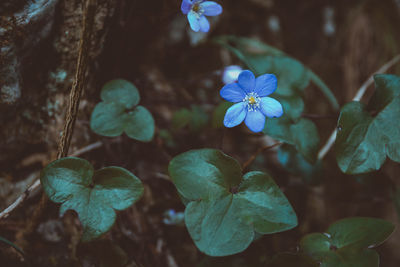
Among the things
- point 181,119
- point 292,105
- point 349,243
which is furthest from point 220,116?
point 349,243

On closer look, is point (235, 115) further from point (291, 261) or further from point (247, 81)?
point (291, 261)

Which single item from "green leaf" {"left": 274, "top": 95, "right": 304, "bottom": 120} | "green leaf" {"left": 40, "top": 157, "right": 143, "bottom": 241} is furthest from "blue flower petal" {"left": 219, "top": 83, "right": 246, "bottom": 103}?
"green leaf" {"left": 40, "top": 157, "right": 143, "bottom": 241}

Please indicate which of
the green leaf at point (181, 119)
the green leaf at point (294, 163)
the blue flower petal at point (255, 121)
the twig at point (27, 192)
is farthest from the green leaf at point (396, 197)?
the twig at point (27, 192)

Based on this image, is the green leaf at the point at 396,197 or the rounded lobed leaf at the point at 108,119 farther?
the green leaf at the point at 396,197

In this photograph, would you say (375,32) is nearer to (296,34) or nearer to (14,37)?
(296,34)

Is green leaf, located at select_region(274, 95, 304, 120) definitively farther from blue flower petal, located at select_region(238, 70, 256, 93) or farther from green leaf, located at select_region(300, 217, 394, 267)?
green leaf, located at select_region(300, 217, 394, 267)

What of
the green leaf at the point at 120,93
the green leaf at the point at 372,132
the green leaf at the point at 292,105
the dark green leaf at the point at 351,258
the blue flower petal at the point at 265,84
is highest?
the green leaf at the point at 120,93

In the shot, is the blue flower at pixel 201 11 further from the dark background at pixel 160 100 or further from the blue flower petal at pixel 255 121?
the blue flower petal at pixel 255 121

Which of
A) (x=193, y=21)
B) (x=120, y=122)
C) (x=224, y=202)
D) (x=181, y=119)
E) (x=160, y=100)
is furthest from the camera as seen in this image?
(x=160, y=100)

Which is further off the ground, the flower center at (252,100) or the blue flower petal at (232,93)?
the blue flower petal at (232,93)
